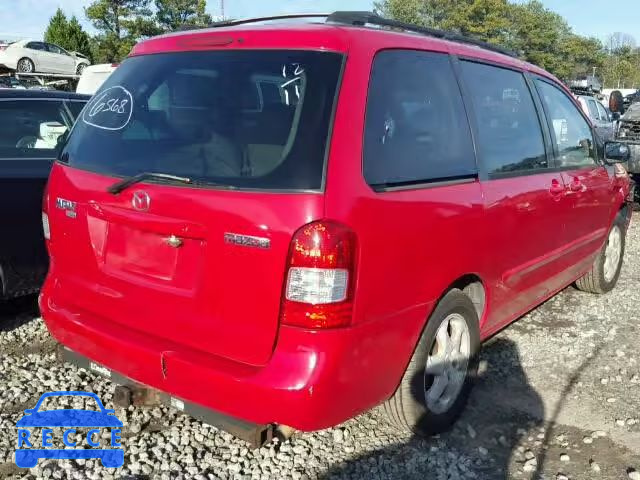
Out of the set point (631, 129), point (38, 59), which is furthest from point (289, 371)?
point (38, 59)

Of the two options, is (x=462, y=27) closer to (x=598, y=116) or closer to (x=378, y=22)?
(x=598, y=116)

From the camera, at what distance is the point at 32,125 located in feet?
15.8

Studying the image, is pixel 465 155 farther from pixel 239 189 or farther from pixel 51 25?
pixel 51 25

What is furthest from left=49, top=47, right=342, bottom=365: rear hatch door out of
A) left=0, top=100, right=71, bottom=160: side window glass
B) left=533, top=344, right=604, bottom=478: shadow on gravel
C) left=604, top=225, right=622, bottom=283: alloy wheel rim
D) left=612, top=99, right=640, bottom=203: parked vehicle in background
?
left=612, top=99, right=640, bottom=203: parked vehicle in background

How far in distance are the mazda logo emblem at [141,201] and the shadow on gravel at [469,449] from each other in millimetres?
1452

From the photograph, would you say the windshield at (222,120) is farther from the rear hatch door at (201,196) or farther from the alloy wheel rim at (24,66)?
the alloy wheel rim at (24,66)

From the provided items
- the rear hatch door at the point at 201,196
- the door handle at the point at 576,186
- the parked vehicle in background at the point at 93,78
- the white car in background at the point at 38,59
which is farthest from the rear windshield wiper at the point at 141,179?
the white car in background at the point at 38,59

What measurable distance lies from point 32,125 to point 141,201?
2.74 m

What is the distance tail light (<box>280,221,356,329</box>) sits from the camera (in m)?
2.30

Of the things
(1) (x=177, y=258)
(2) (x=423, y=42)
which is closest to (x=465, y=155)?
(2) (x=423, y=42)

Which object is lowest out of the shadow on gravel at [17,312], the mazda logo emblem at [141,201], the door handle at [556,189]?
the shadow on gravel at [17,312]

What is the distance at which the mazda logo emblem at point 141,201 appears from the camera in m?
2.56

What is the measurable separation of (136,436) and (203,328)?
42.2 inches

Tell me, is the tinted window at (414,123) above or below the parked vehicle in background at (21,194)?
above
